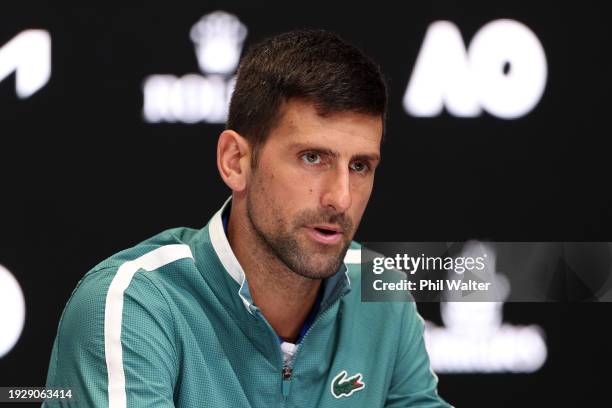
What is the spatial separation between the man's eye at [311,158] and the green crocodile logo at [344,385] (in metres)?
0.43

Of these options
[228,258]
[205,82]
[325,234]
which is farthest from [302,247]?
[205,82]

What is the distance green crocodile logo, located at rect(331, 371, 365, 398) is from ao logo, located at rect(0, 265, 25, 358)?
98cm

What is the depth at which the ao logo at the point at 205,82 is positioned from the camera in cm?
276

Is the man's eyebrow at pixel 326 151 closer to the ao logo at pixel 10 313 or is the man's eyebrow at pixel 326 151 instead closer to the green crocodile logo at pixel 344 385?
the green crocodile logo at pixel 344 385

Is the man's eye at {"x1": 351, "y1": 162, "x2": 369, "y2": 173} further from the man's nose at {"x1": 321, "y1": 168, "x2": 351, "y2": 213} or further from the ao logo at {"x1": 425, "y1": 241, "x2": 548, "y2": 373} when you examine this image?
the ao logo at {"x1": 425, "y1": 241, "x2": 548, "y2": 373}

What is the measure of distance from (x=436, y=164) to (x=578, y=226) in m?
0.42

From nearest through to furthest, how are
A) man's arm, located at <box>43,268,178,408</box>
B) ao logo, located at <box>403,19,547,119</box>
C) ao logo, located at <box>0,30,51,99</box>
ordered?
man's arm, located at <box>43,268,178,408</box> → ao logo, located at <box>0,30,51,99</box> → ao logo, located at <box>403,19,547,119</box>

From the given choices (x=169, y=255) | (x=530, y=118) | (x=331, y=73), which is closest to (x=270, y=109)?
(x=331, y=73)

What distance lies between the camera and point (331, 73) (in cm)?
197

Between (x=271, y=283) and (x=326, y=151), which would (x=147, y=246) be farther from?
(x=326, y=151)

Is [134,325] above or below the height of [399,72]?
below

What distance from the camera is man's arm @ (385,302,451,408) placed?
219cm

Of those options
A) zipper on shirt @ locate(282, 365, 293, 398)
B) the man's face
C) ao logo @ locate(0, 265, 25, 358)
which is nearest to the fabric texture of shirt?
zipper on shirt @ locate(282, 365, 293, 398)

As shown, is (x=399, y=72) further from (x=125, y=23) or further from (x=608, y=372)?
(x=608, y=372)
